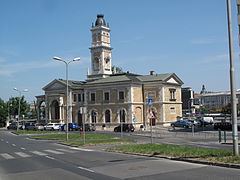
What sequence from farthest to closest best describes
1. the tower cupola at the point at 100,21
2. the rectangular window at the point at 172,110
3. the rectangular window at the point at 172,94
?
→ 1. the tower cupola at the point at 100,21
2. the rectangular window at the point at 172,94
3. the rectangular window at the point at 172,110

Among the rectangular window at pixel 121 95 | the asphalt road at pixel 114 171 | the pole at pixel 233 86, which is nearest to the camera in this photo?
the asphalt road at pixel 114 171

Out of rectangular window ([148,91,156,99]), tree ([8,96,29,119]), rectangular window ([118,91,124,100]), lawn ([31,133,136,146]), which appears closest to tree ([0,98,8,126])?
tree ([8,96,29,119])

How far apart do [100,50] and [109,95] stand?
13.9m

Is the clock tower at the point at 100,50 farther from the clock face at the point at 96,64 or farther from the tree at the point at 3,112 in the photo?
the tree at the point at 3,112

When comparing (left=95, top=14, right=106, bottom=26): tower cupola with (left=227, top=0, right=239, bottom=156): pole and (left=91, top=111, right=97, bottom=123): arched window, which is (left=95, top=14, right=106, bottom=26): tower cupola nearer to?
(left=91, top=111, right=97, bottom=123): arched window

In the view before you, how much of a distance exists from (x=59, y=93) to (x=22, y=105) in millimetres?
28702

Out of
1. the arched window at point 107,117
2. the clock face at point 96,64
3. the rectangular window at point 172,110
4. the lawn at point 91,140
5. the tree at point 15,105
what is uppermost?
the clock face at point 96,64

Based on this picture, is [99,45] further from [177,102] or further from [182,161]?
[182,161]

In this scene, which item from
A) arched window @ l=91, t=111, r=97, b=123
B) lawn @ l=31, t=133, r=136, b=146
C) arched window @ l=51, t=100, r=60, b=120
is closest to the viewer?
lawn @ l=31, t=133, r=136, b=146

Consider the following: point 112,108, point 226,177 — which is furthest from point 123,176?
point 112,108

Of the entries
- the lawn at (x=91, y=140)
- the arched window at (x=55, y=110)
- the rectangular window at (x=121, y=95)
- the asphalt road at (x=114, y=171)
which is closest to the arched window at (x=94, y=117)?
the rectangular window at (x=121, y=95)

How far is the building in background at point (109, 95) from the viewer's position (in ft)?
222

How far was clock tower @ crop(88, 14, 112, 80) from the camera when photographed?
7894 centimetres

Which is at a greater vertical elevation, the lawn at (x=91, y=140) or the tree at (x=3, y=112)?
the tree at (x=3, y=112)
